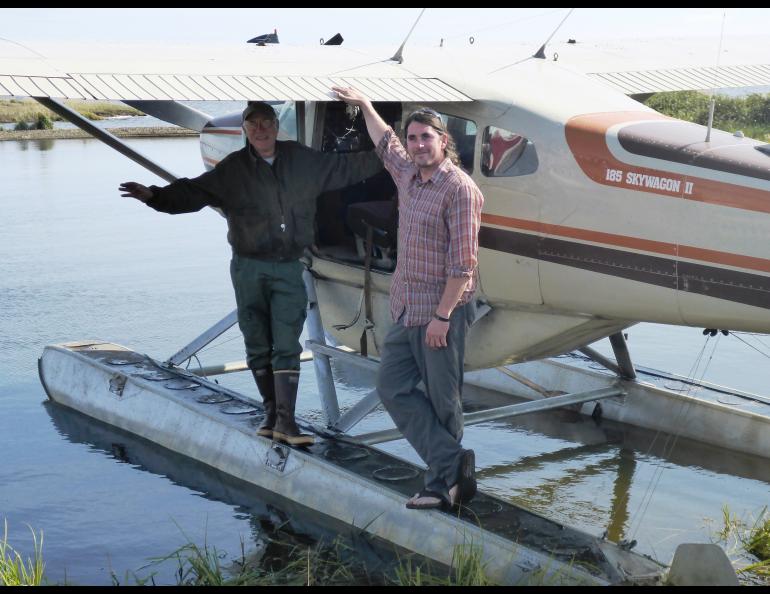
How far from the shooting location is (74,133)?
40281 mm

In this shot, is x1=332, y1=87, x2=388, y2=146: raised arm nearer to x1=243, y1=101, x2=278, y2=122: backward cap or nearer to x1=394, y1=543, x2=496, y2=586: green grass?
x1=243, y1=101, x2=278, y2=122: backward cap

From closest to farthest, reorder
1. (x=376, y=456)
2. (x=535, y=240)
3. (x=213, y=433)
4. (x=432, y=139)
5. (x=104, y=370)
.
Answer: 1. (x=432, y=139)
2. (x=535, y=240)
3. (x=376, y=456)
4. (x=213, y=433)
5. (x=104, y=370)

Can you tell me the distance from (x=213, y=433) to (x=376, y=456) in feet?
4.31

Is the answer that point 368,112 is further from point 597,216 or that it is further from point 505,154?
point 597,216

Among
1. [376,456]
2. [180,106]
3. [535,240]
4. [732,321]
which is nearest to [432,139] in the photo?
[535,240]

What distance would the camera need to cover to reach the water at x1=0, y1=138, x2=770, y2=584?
668 cm

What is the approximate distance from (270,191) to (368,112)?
0.79 meters

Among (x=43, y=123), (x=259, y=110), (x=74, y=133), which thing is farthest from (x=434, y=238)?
(x=43, y=123)

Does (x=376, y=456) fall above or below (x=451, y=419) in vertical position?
below

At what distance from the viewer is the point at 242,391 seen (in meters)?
9.59

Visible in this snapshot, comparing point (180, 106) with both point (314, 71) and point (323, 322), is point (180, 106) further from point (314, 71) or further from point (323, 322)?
point (323, 322)

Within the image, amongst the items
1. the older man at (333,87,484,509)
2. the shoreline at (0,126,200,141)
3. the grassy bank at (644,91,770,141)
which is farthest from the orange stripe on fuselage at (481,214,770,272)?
the shoreline at (0,126,200,141)

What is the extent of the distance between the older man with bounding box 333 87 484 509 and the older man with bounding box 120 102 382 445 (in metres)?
0.70

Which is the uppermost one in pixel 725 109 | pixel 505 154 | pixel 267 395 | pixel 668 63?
pixel 668 63
